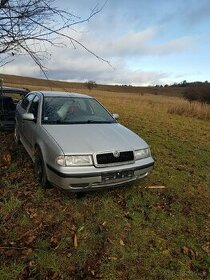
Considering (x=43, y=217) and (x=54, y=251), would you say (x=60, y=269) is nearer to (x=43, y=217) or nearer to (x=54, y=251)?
(x=54, y=251)

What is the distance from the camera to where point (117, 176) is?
4570 millimetres

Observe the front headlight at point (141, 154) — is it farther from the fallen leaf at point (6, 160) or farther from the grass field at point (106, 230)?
the fallen leaf at point (6, 160)

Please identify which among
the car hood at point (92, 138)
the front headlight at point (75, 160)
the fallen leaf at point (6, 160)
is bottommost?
the fallen leaf at point (6, 160)

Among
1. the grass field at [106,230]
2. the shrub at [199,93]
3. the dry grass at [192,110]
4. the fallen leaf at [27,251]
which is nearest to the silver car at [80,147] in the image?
the grass field at [106,230]

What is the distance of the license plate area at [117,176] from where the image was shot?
4.47 m

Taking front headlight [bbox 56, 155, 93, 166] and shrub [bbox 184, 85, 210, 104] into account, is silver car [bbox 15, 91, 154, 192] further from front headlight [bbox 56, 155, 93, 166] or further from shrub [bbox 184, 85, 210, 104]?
shrub [bbox 184, 85, 210, 104]

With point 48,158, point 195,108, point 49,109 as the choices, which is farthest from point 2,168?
point 195,108

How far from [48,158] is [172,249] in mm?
2202

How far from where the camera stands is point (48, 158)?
15.2ft

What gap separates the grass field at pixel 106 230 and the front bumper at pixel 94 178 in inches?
15.3

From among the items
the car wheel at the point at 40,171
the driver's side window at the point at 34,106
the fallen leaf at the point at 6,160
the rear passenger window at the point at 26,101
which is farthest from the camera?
the rear passenger window at the point at 26,101

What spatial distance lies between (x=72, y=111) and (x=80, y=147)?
159cm

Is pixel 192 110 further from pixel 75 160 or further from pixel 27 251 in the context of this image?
pixel 27 251

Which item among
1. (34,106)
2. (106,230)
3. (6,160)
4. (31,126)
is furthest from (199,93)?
(106,230)
